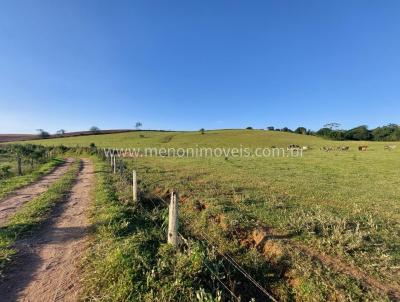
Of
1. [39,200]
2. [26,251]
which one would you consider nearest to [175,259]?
[26,251]

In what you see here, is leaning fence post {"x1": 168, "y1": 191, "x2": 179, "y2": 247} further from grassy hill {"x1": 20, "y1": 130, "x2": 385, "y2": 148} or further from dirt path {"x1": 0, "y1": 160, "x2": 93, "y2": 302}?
grassy hill {"x1": 20, "y1": 130, "x2": 385, "y2": 148}

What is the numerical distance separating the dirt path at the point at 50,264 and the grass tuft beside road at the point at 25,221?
9.3 inches

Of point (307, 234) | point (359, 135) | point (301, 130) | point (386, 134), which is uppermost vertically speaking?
point (301, 130)

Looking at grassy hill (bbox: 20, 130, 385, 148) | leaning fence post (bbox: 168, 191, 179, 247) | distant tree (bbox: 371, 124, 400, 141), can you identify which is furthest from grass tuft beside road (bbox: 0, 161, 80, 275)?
distant tree (bbox: 371, 124, 400, 141)

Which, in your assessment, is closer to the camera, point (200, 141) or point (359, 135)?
point (200, 141)

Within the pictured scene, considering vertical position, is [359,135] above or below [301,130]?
below

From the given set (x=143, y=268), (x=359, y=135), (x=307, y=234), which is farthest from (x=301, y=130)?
(x=143, y=268)

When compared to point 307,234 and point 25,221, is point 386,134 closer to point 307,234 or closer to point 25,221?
point 307,234

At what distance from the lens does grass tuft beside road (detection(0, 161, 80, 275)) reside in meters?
5.74

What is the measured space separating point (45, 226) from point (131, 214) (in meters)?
2.44

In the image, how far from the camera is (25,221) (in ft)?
25.1

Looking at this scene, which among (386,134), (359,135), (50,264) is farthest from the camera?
(359,135)

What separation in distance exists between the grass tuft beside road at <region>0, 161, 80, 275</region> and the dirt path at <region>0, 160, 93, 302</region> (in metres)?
0.24

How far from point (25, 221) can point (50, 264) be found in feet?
10.3
